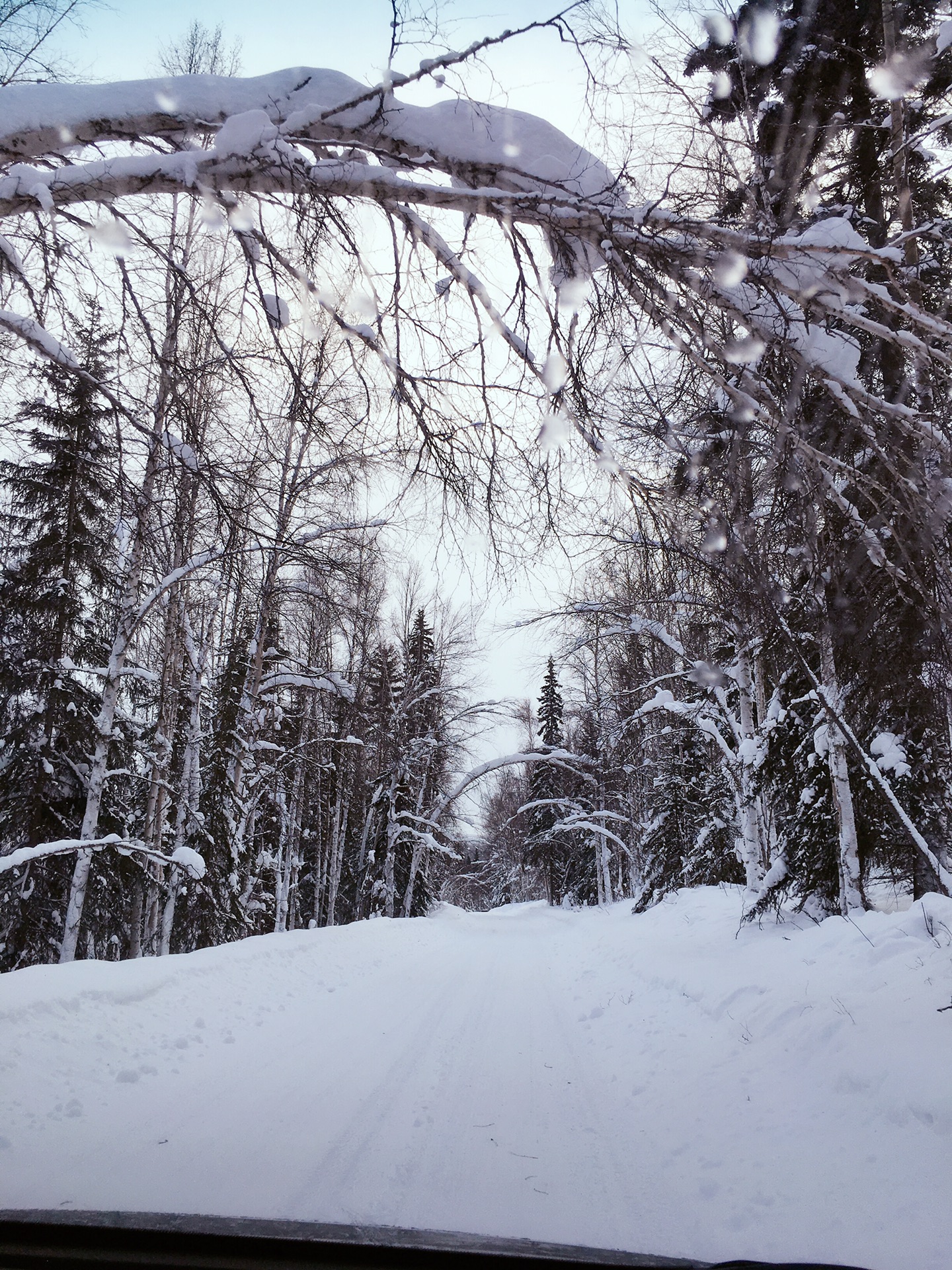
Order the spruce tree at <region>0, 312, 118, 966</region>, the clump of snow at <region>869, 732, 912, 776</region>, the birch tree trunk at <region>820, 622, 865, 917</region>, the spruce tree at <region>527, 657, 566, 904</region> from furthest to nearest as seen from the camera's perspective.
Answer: the spruce tree at <region>527, 657, 566, 904</region> < the spruce tree at <region>0, 312, 118, 966</region> < the birch tree trunk at <region>820, 622, 865, 917</region> < the clump of snow at <region>869, 732, 912, 776</region>

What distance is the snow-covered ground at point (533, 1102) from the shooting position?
8.95ft

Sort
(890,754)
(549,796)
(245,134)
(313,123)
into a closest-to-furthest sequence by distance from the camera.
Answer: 1. (245,134)
2. (313,123)
3. (890,754)
4. (549,796)

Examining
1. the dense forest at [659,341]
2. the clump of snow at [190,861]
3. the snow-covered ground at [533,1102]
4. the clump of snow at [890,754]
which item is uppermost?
the dense forest at [659,341]

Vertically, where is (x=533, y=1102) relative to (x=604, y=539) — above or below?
below

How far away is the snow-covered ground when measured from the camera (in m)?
2.73

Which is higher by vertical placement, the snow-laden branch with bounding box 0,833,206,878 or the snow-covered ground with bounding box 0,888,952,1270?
the snow-laden branch with bounding box 0,833,206,878

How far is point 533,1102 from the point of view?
4191 mm

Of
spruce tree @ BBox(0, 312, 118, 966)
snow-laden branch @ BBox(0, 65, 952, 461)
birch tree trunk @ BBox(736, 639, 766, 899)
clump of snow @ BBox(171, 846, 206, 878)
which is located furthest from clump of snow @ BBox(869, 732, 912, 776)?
spruce tree @ BBox(0, 312, 118, 966)

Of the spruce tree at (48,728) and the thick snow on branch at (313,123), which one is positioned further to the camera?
the spruce tree at (48,728)

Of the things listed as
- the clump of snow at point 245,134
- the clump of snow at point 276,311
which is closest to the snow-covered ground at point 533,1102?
the clump of snow at point 276,311

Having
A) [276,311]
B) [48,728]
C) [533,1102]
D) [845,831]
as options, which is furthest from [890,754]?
[48,728]

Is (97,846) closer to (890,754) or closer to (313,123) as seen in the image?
(313,123)

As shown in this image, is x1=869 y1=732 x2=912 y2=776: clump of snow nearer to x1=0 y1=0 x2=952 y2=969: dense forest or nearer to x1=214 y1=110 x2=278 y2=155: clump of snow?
x1=0 y1=0 x2=952 y2=969: dense forest

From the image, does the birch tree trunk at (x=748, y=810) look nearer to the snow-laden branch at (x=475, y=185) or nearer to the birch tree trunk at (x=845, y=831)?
the birch tree trunk at (x=845, y=831)
